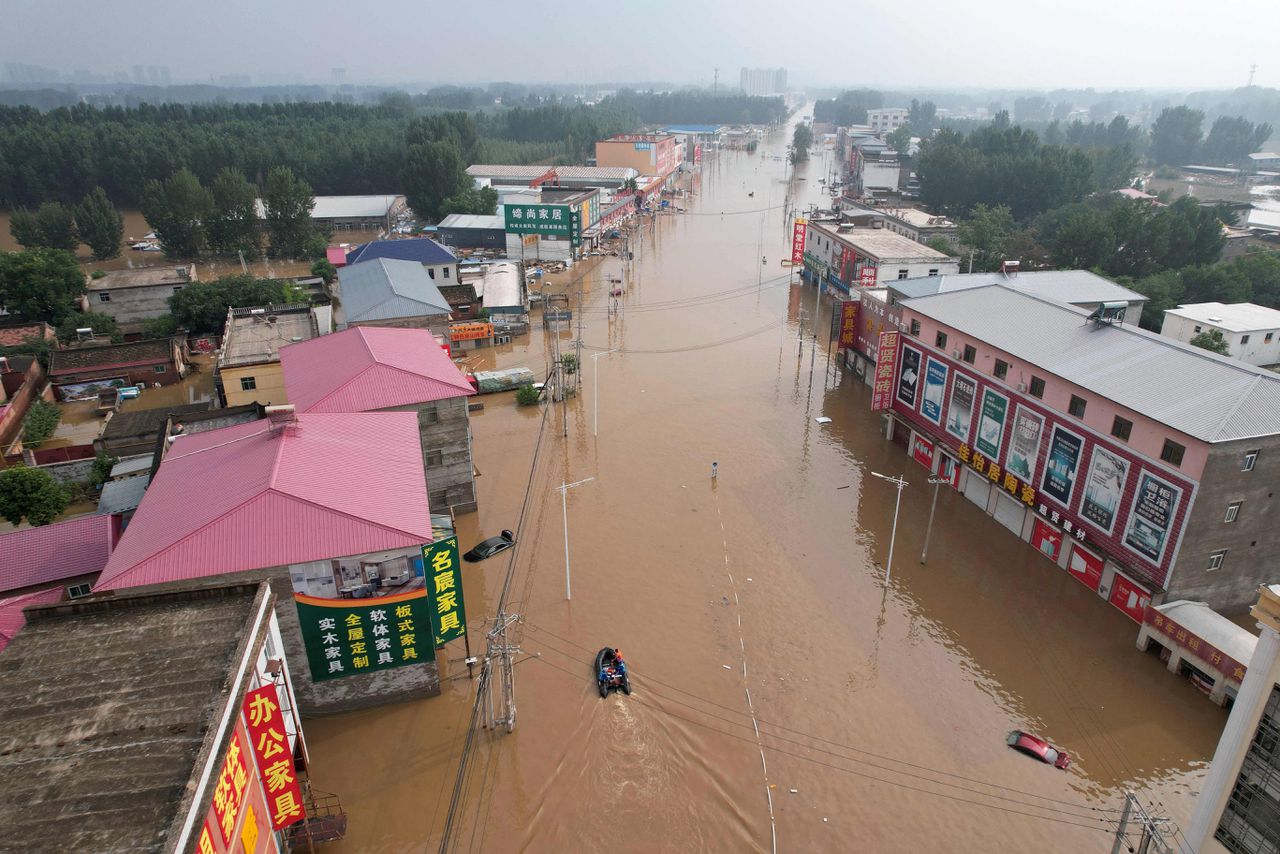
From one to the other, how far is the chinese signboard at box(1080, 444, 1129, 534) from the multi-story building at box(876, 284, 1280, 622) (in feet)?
0.12

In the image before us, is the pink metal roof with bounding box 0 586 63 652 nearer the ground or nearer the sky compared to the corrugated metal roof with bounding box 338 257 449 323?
nearer the ground

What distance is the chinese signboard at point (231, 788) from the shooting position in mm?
9789

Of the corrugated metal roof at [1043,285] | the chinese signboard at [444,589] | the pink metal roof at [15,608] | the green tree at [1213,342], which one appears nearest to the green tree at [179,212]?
the pink metal roof at [15,608]

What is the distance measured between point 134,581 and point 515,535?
455 inches

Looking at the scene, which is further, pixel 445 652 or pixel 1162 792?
pixel 445 652

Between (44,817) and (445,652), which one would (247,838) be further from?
(445,652)

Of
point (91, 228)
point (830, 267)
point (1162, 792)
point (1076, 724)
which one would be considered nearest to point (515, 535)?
point (1076, 724)

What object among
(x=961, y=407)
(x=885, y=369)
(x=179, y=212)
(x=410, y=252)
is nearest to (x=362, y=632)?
(x=961, y=407)

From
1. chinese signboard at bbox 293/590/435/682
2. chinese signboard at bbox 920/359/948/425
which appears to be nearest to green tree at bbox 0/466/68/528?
chinese signboard at bbox 293/590/435/682

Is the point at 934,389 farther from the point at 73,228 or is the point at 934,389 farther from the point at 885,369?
the point at 73,228

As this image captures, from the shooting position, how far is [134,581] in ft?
50.1

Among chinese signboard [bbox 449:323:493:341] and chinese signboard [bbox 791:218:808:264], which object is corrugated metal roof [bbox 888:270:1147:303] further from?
chinese signboard [bbox 449:323:493:341]

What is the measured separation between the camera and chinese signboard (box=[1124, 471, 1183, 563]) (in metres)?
19.6

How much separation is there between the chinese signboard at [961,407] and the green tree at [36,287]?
4753cm
